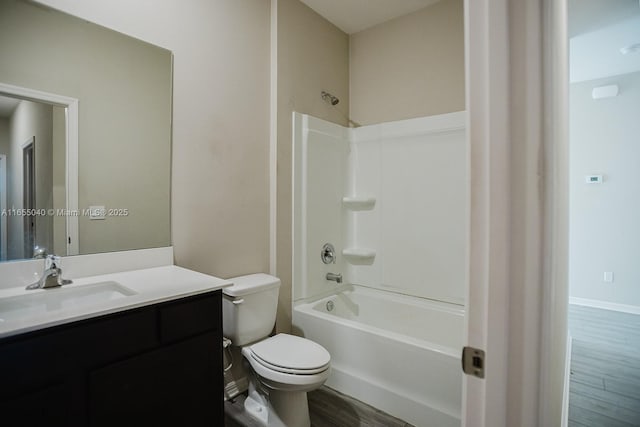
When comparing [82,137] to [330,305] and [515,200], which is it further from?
[330,305]

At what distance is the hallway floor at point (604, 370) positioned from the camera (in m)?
1.89

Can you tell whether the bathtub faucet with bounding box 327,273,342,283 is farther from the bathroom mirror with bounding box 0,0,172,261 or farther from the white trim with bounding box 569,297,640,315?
the white trim with bounding box 569,297,640,315

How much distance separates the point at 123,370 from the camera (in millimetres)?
1050

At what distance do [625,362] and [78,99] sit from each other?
13.6ft

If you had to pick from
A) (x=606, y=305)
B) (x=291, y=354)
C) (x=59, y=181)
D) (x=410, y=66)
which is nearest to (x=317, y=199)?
(x=291, y=354)

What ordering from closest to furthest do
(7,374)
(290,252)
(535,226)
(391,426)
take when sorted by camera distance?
(535,226) < (7,374) < (391,426) < (290,252)

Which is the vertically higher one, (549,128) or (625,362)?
(549,128)

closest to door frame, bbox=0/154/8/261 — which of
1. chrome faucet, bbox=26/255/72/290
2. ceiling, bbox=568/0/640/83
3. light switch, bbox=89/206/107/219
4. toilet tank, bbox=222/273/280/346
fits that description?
chrome faucet, bbox=26/255/72/290

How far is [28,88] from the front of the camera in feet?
4.19

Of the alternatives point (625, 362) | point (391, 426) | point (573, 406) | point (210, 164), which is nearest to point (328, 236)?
point (210, 164)

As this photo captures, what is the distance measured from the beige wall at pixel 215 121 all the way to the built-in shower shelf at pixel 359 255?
863 millimetres

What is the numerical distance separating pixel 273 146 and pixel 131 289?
1.37 meters

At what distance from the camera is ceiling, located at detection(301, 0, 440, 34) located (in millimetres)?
2451

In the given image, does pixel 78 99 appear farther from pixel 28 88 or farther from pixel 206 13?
pixel 206 13
